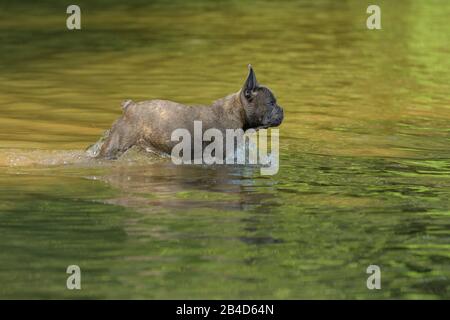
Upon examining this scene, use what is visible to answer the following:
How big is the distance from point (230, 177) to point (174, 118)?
1.09 meters

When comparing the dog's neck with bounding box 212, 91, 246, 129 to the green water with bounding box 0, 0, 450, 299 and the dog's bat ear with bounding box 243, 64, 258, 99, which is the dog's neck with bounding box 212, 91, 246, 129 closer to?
the dog's bat ear with bounding box 243, 64, 258, 99

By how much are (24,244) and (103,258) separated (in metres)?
0.93

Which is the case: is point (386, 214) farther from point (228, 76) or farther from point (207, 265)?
point (228, 76)

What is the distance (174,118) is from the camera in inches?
609

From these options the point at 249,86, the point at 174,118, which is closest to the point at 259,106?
the point at 249,86

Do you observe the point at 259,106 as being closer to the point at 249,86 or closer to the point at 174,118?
the point at 249,86

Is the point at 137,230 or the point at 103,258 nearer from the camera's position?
the point at 103,258

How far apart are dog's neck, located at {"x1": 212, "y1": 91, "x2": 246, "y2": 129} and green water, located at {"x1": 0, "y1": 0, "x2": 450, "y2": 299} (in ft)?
2.26

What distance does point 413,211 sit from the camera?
524 inches

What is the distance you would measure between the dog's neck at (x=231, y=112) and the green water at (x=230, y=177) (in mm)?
690

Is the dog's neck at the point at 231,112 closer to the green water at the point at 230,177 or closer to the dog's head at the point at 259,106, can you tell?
the dog's head at the point at 259,106

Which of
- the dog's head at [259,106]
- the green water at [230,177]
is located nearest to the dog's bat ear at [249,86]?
the dog's head at [259,106]

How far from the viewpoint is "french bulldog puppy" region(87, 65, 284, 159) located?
609 inches

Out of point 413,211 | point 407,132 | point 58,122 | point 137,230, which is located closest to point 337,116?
point 407,132
